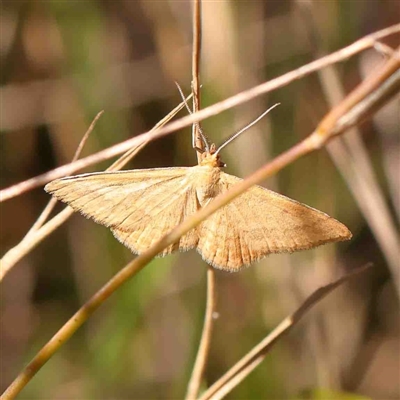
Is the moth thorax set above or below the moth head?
below

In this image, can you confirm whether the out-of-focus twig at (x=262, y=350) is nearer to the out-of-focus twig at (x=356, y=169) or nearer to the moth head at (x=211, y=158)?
the moth head at (x=211, y=158)

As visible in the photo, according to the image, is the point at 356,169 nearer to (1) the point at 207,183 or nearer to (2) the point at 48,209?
(1) the point at 207,183

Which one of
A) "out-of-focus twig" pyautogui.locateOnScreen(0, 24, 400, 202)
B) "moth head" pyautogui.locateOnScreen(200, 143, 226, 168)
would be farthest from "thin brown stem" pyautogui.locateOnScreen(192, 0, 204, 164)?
"moth head" pyautogui.locateOnScreen(200, 143, 226, 168)

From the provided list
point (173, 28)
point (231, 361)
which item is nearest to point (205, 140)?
point (231, 361)

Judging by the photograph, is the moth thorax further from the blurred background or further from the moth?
the blurred background

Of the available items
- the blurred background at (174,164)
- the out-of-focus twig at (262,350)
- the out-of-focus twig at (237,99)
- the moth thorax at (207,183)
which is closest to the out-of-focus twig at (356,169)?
the blurred background at (174,164)

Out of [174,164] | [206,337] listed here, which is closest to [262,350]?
[206,337]

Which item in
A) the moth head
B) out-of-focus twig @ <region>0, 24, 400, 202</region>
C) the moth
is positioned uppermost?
out-of-focus twig @ <region>0, 24, 400, 202</region>
